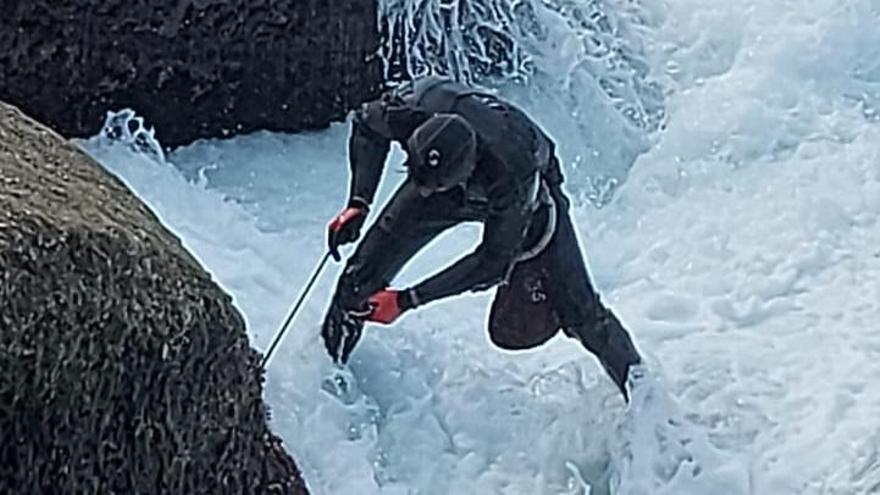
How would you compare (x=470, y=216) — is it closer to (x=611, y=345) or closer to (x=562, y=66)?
(x=611, y=345)

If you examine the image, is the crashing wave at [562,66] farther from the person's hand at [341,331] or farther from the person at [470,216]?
the person at [470,216]

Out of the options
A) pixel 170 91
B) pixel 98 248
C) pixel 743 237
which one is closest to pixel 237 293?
pixel 170 91

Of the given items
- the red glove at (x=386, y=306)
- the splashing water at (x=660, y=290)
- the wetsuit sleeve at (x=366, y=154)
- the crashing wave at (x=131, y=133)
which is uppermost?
the wetsuit sleeve at (x=366, y=154)

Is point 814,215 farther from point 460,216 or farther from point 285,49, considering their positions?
point 460,216

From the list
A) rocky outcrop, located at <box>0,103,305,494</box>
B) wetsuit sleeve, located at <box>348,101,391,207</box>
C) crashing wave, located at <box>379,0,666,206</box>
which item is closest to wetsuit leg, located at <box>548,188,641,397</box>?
wetsuit sleeve, located at <box>348,101,391,207</box>

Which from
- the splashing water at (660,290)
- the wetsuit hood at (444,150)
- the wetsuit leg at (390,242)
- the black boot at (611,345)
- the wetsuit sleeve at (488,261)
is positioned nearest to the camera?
the wetsuit hood at (444,150)

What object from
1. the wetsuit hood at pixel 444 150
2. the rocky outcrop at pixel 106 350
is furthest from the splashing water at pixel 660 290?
the rocky outcrop at pixel 106 350

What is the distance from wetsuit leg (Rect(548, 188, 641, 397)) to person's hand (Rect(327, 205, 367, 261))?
501 mm

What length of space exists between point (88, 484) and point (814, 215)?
3.86m

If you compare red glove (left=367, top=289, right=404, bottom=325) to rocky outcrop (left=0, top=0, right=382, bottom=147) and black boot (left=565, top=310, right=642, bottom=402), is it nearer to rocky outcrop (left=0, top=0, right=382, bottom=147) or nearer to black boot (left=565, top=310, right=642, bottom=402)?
black boot (left=565, top=310, right=642, bottom=402)

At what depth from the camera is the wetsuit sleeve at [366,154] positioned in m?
4.47

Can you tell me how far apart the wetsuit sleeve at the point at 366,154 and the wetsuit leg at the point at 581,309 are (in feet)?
1.50

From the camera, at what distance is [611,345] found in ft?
16.0

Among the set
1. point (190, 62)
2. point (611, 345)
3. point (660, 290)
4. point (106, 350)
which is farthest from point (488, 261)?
point (190, 62)
